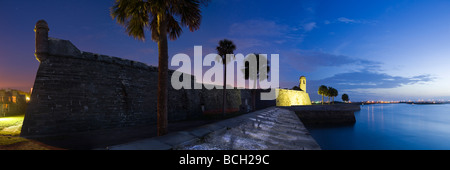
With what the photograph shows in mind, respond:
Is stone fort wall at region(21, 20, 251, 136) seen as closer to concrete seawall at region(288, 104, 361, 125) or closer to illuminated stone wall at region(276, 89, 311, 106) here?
concrete seawall at region(288, 104, 361, 125)

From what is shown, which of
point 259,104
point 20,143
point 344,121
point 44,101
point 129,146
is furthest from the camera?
point 259,104

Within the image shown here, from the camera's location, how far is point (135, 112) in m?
14.2

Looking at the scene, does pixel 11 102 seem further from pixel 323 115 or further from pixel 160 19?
pixel 323 115

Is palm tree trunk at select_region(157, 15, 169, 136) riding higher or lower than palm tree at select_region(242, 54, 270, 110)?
lower

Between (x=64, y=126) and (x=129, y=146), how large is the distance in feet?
31.7

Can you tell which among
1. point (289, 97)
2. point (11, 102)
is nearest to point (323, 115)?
point (289, 97)

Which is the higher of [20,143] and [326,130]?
[20,143]

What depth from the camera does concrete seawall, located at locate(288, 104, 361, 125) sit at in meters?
25.7

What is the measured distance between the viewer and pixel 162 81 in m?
6.79

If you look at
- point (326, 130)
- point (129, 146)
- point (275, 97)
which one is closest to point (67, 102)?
point (129, 146)

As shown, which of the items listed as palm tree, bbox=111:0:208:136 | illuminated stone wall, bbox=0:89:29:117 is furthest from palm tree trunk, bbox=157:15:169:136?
illuminated stone wall, bbox=0:89:29:117

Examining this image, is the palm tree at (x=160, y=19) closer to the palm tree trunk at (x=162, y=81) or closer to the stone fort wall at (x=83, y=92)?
the palm tree trunk at (x=162, y=81)

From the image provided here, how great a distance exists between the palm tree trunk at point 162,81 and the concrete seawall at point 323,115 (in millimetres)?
22152
